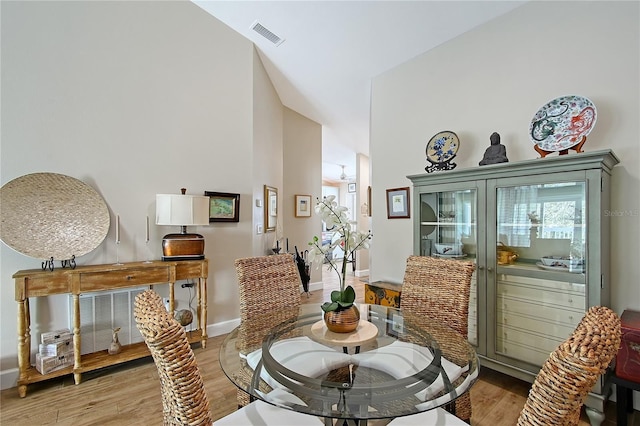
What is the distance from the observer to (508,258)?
7.24 ft

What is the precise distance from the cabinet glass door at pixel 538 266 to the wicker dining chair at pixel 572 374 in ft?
4.75

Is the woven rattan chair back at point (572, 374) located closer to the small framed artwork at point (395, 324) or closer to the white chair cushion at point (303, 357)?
the white chair cushion at point (303, 357)

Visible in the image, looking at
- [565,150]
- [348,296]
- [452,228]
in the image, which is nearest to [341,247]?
[348,296]

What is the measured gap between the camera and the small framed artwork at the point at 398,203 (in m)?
3.21

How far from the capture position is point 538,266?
2.07m

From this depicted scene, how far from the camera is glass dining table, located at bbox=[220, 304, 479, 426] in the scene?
1027 millimetres

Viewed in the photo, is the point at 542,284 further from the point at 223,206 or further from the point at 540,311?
the point at 223,206

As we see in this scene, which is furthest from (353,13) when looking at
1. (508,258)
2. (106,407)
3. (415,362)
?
(106,407)

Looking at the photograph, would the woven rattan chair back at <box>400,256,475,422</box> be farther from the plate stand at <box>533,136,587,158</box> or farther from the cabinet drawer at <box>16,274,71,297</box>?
the cabinet drawer at <box>16,274,71,297</box>

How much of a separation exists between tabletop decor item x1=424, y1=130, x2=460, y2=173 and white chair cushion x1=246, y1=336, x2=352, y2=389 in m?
2.04

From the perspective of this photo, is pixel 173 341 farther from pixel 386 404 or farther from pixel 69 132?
pixel 69 132

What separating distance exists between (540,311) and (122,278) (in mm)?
3294

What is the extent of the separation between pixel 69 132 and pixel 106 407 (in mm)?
2244

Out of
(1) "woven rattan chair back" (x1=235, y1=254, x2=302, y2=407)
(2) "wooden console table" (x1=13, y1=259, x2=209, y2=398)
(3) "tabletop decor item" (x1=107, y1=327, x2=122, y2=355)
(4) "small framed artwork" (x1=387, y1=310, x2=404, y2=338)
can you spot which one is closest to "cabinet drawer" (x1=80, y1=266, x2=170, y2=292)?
(2) "wooden console table" (x1=13, y1=259, x2=209, y2=398)
